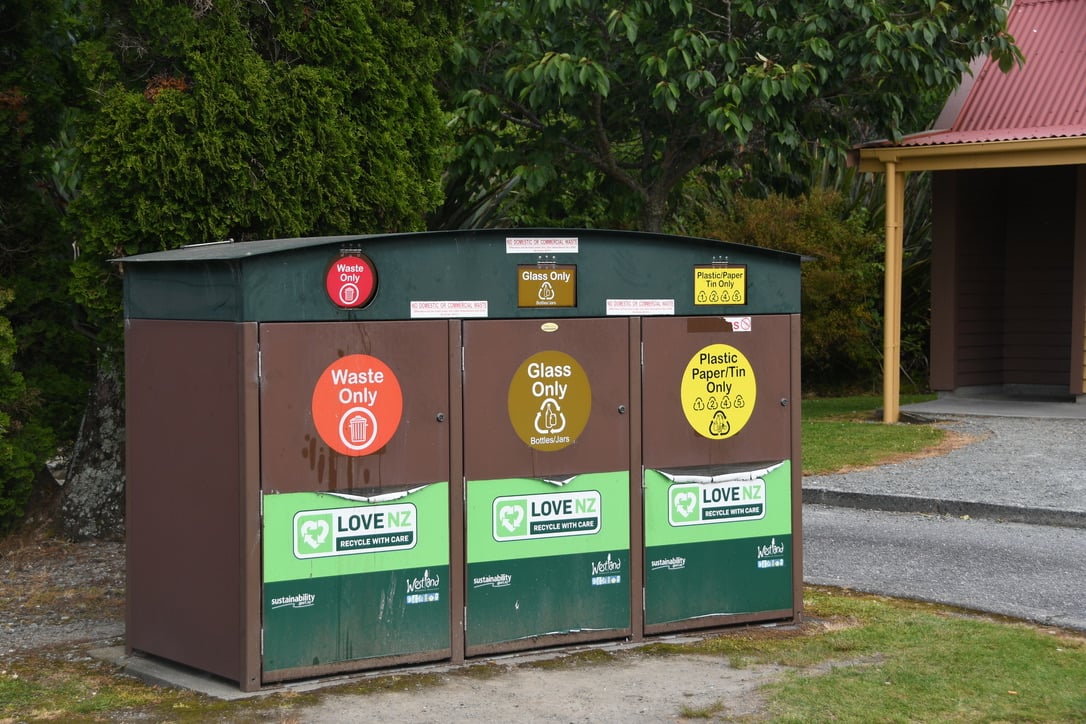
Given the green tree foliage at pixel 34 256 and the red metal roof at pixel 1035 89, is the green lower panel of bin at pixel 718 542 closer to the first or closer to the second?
the green tree foliage at pixel 34 256

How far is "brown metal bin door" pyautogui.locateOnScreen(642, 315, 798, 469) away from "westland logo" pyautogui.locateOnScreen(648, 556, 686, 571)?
1.48 ft

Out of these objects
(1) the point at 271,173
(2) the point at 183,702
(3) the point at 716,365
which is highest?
(1) the point at 271,173

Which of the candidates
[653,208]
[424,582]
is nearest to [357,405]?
[424,582]

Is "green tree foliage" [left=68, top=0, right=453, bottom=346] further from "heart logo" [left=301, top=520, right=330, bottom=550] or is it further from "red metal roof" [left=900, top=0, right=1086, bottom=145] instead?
"red metal roof" [left=900, top=0, right=1086, bottom=145]

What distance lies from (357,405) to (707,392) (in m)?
1.80

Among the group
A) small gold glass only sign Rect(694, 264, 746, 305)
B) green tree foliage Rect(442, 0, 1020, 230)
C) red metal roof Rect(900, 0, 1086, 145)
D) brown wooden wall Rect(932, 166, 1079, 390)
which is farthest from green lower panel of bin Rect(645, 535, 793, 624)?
brown wooden wall Rect(932, 166, 1079, 390)

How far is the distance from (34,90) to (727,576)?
19.6 feet

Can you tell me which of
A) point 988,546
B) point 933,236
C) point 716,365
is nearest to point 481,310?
point 716,365

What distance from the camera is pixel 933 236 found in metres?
17.4

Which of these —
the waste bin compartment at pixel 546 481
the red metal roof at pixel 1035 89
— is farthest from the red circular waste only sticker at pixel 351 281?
the red metal roof at pixel 1035 89

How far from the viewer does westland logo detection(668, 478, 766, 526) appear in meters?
6.73

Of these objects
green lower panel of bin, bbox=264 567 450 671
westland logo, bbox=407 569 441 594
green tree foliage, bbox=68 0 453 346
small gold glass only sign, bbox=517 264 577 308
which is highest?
green tree foliage, bbox=68 0 453 346

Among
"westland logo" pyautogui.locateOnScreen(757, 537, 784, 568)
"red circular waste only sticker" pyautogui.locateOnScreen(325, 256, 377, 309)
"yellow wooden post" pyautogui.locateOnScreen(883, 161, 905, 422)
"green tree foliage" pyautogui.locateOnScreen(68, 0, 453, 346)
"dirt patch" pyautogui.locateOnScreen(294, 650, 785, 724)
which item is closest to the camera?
"dirt patch" pyautogui.locateOnScreen(294, 650, 785, 724)

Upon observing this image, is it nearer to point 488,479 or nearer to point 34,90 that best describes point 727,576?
point 488,479
